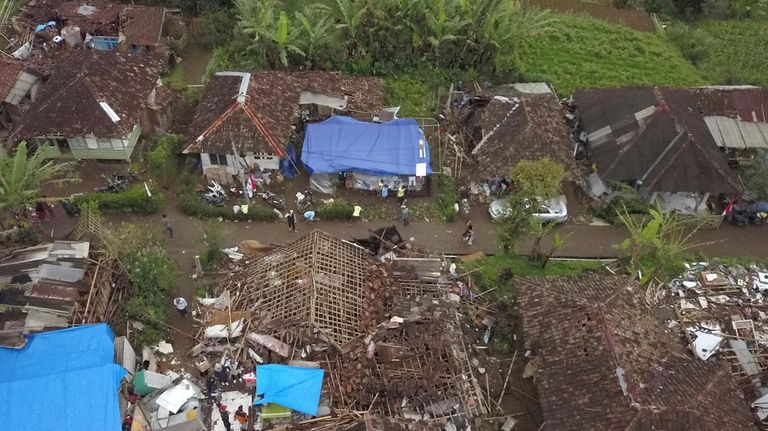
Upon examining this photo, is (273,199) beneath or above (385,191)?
beneath

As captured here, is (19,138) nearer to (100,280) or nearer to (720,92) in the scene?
(100,280)

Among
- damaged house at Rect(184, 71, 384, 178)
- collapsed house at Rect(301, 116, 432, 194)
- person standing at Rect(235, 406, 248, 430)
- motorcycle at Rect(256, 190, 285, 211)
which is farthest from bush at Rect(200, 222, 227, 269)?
person standing at Rect(235, 406, 248, 430)

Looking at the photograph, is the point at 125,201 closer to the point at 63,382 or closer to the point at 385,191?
the point at 63,382

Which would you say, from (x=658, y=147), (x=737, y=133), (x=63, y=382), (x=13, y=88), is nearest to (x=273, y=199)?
(x=63, y=382)

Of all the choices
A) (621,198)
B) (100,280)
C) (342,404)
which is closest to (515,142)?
(621,198)

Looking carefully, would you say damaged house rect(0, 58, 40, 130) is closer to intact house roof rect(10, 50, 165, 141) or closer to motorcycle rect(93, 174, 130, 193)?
intact house roof rect(10, 50, 165, 141)

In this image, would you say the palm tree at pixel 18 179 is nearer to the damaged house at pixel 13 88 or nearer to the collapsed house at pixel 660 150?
the damaged house at pixel 13 88
